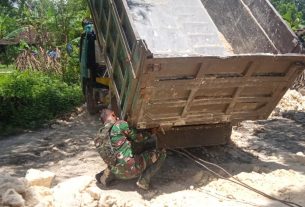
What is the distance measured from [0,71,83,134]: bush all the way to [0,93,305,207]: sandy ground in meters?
0.37

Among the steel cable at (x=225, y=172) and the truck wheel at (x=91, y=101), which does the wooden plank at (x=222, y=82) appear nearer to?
the steel cable at (x=225, y=172)

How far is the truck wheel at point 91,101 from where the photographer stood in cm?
701

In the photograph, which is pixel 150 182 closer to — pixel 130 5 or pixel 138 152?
pixel 138 152

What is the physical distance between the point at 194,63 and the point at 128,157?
1.17 metres

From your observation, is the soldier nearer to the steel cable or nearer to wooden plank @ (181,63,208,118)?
wooden plank @ (181,63,208,118)

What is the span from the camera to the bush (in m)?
7.33

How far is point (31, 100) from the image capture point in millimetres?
7867

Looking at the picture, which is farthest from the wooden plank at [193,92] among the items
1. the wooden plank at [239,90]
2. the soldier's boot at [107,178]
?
the soldier's boot at [107,178]

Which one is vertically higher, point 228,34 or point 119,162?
point 228,34

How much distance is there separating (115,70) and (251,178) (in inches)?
78.5

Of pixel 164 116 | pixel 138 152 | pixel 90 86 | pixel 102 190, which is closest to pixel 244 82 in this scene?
pixel 164 116

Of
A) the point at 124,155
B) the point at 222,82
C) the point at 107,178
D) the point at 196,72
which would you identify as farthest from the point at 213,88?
the point at 107,178

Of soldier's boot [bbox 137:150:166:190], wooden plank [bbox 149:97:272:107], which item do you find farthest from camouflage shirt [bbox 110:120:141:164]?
wooden plank [bbox 149:97:272:107]

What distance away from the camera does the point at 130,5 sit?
17.6 ft
